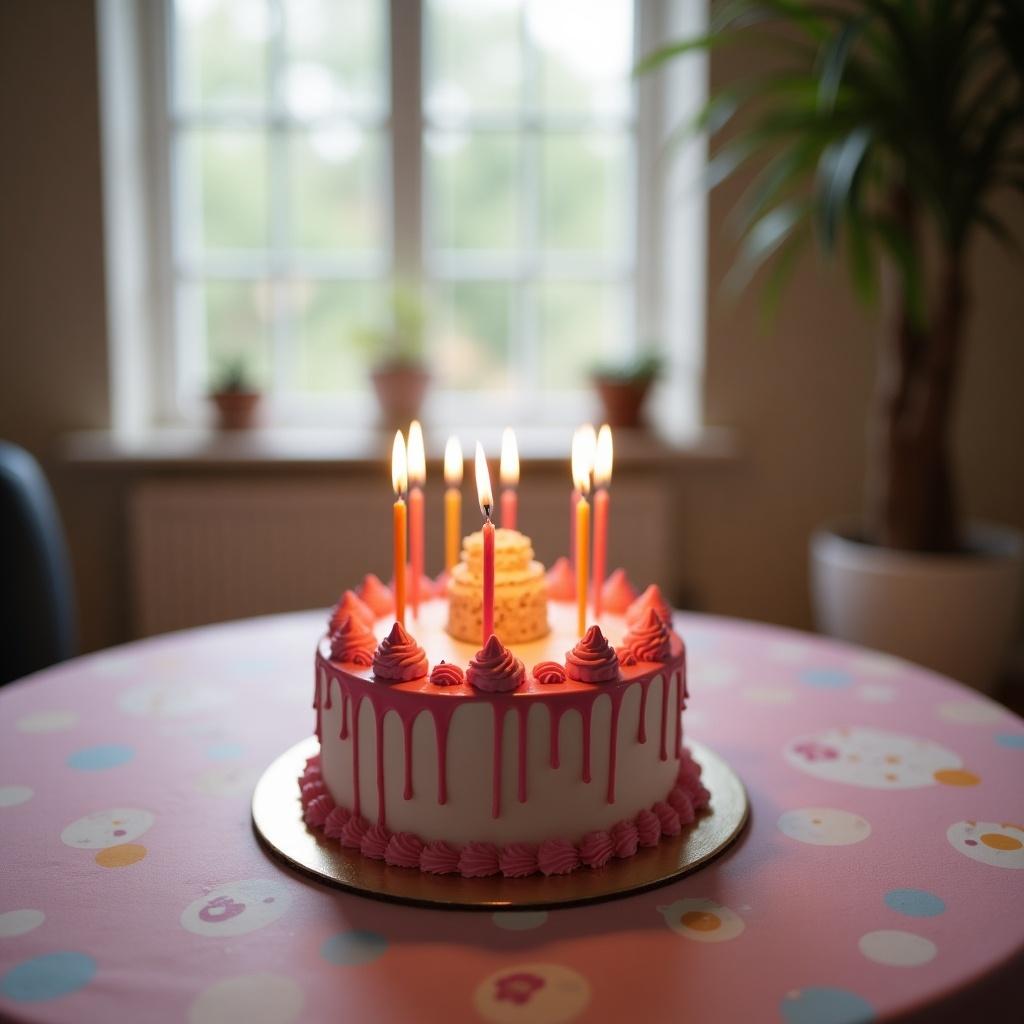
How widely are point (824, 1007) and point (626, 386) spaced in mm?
2131

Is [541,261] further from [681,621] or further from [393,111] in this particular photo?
[681,621]

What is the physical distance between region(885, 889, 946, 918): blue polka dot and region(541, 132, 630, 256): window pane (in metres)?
2.35

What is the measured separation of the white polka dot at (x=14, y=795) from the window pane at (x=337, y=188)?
211 centimetres

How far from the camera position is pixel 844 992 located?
2.50 ft

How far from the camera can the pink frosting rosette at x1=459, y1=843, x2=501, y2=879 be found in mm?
937

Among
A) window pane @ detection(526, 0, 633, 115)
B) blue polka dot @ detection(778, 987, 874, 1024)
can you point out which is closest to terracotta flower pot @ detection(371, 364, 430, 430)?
window pane @ detection(526, 0, 633, 115)

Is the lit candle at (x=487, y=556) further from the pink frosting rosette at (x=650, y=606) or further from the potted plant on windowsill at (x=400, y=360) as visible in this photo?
the potted plant on windowsill at (x=400, y=360)

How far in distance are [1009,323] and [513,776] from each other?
7.47 ft

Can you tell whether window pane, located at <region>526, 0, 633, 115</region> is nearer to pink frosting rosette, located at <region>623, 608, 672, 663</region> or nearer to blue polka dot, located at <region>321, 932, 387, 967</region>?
pink frosting rosette, located at <region>623, 608, 672, 663</region>

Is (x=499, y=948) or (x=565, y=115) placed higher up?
(x=565, y=115)

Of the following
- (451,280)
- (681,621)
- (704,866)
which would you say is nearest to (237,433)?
(451,280)

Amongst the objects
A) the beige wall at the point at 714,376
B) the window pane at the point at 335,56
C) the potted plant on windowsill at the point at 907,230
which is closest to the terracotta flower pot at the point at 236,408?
the beige wall at the point at 714,376

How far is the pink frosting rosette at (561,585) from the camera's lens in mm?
1283

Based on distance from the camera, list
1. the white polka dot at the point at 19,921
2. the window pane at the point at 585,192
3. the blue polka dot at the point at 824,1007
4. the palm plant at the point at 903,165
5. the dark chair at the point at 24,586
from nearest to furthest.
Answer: the blue polka dot at the point at 824,1007 < the white polka dot at the point at 19,921 < the dark chair at the point at 24,586 < the palm plant at the point at 903,165 < the window pane at the point at 585,192
